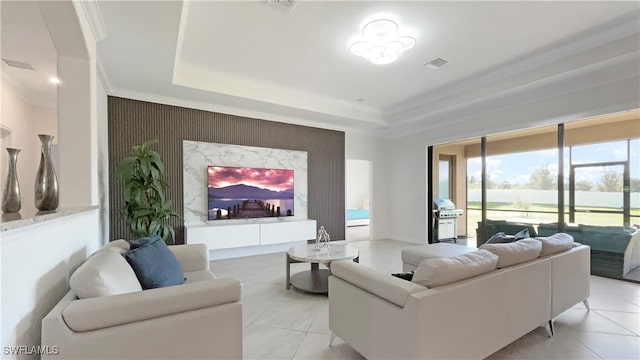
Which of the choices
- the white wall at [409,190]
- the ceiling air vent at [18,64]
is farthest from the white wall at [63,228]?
the white wall at [409,190]

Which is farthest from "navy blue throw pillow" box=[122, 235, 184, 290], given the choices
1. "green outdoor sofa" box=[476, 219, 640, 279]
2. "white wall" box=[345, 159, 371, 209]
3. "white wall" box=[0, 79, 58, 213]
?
"white wall" box=[345, 159, 371, 209]

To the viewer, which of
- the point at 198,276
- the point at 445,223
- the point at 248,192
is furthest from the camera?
the point at 445,223

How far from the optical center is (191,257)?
9.33 ft

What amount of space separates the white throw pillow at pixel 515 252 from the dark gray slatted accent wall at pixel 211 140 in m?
4.28

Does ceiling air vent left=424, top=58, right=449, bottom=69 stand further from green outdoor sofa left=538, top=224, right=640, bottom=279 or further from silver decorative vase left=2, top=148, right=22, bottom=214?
silver decorative vase left=2, top=148, right=22, bottom=214

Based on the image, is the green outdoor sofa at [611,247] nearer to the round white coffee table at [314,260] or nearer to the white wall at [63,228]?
the round white coffee table at [314,260]

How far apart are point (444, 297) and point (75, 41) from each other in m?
3.33

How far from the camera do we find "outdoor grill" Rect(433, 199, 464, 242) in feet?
20.8

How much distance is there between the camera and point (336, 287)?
2115 millimetres

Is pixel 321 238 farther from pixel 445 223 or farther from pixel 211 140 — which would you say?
pixel 445 223

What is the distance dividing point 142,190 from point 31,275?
2.50m

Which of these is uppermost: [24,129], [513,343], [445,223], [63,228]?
[24,129]

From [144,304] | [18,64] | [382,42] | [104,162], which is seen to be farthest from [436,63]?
[18,64]

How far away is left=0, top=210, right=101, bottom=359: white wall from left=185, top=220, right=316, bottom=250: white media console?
2.71 meters
